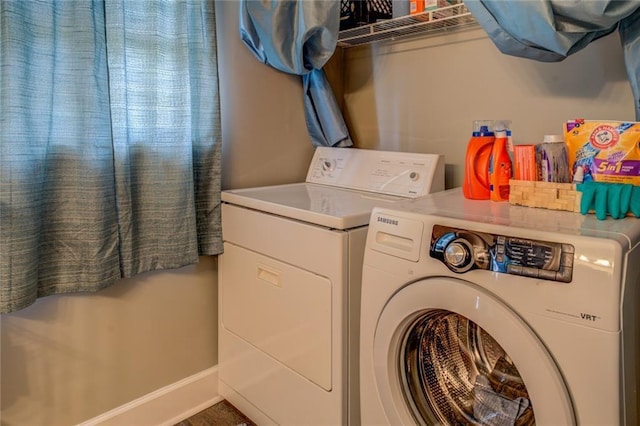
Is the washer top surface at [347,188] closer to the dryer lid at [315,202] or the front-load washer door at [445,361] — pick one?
the dryer lid at [315,202]

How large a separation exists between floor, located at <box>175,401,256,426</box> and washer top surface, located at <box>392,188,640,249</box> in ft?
3.69

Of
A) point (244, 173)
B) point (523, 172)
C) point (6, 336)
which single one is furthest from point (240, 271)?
point (523, 172)

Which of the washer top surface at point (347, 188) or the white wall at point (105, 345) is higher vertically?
the washer top surface at point (347, 188)

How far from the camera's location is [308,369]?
1.46m

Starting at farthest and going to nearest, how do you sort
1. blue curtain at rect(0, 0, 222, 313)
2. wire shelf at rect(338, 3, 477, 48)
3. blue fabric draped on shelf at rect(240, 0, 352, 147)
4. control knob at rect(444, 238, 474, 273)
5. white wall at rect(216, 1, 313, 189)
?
white wall at rect(216, 1, 313, 189)
blue fabric draped on shelf at rect(240, 0, 352, 147)
wire shelf at rect(338, 3, 477, 48)
blue curtain at rect(0, 0, 222, 313)
control knob at rect(444, 238, 474, 273)

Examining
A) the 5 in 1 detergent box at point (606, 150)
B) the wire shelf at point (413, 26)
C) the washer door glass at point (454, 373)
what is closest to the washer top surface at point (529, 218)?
the 5 in 1 detergent box at point (606, 150)

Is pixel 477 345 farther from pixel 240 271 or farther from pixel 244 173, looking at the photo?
pixel 244 173

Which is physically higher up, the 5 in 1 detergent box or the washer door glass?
the 5 in 1 detergent box

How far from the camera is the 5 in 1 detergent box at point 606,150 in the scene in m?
1.17

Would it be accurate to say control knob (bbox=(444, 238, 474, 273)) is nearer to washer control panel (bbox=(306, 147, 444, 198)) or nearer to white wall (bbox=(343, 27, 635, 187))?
washer control panel (bbox=(306, 147, 444, 198))

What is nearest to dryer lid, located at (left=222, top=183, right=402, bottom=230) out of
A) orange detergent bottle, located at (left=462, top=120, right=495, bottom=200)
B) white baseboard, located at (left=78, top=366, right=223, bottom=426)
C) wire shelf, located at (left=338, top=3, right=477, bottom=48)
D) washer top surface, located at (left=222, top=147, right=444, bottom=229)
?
washer top surface, located at (left=222, top=147, right=444, bottom=229)

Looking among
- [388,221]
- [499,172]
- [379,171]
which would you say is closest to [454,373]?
[388,221]

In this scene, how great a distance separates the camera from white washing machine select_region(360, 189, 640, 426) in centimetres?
86

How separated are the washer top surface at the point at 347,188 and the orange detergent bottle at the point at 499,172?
12.5 inches
